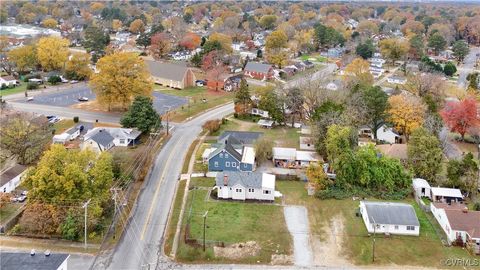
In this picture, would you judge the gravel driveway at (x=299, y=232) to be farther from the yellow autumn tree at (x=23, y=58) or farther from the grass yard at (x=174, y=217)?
the yellow autumn tree at (x=23, y=58)

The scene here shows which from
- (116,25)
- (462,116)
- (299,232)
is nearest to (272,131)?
(462,116)

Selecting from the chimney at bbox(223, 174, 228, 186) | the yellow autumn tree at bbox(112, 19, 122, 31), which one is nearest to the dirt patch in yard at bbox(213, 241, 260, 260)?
the chimney at bbox(223, 174, 228, 186)

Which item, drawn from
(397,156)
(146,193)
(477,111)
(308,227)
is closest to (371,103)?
(397,156)

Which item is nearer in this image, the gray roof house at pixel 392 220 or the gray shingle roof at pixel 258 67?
the gray roof house at pixel 392 220

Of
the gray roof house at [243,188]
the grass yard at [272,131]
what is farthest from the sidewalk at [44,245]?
the grass yard at [272,131]

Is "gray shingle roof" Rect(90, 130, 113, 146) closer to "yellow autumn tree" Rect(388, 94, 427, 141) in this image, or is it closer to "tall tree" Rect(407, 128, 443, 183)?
"tall tree" Rect(407, 128, 443, 183)

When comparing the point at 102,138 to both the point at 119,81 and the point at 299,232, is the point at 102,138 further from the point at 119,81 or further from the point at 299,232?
the point at 299,232

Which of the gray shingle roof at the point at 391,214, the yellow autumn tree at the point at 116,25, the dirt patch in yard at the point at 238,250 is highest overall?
the yellow autumn tree at the point at 116,25
